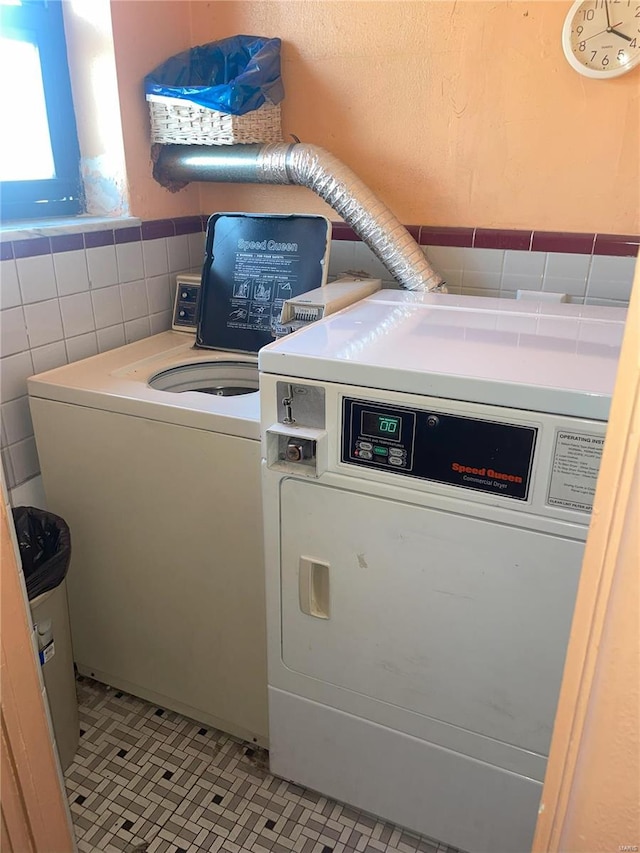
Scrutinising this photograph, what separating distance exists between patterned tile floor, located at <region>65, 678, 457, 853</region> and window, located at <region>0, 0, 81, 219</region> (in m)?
1.40

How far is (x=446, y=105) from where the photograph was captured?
5.52 ft

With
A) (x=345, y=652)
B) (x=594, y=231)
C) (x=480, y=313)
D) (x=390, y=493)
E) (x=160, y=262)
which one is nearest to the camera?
(x=390, y=493)

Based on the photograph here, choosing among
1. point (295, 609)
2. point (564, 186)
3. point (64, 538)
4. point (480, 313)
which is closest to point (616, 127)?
point (564, 186)

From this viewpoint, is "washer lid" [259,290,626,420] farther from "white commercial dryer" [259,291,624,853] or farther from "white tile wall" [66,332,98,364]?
"white tile wall" [66,332,98,364]

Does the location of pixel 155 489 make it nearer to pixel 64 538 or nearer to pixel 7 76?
pixel 64 538

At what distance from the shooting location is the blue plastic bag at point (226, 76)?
1.68 metres

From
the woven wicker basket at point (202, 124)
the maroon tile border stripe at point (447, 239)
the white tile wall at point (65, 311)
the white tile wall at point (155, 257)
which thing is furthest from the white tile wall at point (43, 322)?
the woven wicker basket at point (202, 124)

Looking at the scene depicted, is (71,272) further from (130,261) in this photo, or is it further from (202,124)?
(202,124)

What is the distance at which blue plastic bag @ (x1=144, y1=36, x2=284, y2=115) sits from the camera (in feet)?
5.51

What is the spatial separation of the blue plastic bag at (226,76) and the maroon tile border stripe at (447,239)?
379mm

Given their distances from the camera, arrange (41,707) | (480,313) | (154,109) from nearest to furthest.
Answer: (41,707)
(480,313)
(154,109)

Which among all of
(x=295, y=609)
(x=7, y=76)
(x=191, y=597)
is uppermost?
(x=7, y=76)

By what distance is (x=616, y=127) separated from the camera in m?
1.53

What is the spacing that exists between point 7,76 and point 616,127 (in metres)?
1.55
